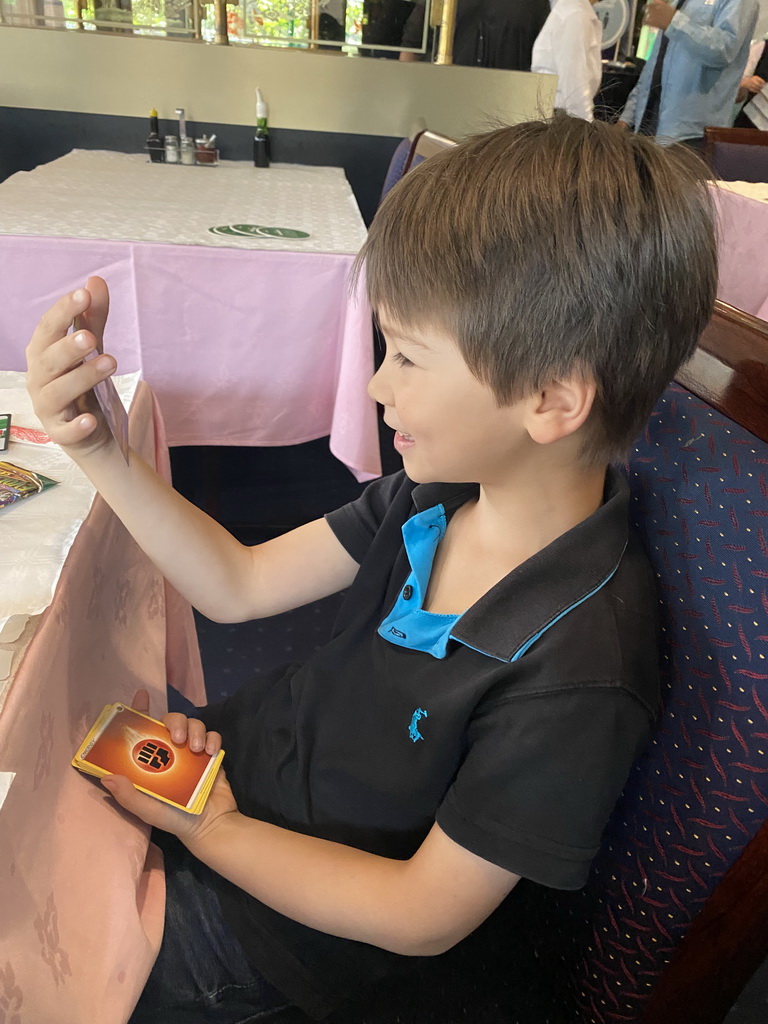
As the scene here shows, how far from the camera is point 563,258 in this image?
0.53m

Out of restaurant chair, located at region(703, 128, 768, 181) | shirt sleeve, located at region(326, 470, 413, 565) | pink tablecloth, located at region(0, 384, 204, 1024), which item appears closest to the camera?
pink tablecloth, located at region(0, 384, 204, 1024)

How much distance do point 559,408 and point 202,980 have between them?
0.57m

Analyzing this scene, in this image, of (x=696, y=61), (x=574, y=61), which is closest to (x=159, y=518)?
(x=574, y=61)

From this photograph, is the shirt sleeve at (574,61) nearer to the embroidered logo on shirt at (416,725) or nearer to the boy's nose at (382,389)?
the boy's nose at (382,389)

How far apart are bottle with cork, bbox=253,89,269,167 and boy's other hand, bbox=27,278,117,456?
8.67 feet

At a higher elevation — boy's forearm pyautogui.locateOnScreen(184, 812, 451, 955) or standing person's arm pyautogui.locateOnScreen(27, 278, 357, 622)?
standing person's arm pyautogui.locateOnScreen(27, 278, 357, 622)

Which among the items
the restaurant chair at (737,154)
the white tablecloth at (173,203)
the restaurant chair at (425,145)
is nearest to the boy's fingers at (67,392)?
the white tablecloth at (173,203)

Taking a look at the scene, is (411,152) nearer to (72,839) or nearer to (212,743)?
(212,743)

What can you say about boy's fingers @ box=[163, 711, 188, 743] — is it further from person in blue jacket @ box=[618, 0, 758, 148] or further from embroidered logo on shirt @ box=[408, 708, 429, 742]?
person in blue jacket @ box=[618, 0, 758, 148]

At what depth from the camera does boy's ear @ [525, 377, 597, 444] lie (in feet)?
1.86

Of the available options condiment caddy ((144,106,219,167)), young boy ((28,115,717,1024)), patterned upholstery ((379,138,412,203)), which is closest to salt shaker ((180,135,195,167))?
condiment caddy ((144,106,219,167))

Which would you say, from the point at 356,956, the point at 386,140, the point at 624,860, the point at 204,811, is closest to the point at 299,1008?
the point at 356,956

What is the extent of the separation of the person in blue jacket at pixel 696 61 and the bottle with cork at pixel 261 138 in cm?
153

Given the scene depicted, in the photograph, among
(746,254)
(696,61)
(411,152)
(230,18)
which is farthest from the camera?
(696,61)
